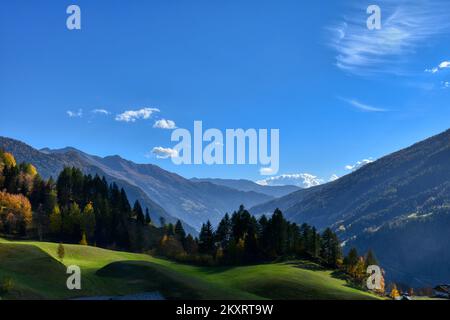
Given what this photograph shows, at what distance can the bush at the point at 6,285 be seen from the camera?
5700 cm

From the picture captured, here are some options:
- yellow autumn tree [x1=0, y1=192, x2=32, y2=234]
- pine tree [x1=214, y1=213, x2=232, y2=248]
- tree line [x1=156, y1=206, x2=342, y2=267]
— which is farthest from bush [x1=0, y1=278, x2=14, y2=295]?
pine tree [x1=214, y1=213, x2=232, y2=248]

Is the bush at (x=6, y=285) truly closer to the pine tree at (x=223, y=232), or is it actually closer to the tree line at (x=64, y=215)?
the tree line at (x=64, y=215)

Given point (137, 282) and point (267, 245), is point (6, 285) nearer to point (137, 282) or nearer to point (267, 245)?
point (137, 282)

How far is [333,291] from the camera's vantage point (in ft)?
295

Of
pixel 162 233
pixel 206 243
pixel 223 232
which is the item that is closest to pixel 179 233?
pixel 162 233

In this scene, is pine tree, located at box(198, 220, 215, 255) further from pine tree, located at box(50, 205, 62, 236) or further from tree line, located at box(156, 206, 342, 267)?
pine tree, located at box(50, 205, 62, 236)

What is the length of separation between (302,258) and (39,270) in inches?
3709

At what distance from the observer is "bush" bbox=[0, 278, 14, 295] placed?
57.0 m

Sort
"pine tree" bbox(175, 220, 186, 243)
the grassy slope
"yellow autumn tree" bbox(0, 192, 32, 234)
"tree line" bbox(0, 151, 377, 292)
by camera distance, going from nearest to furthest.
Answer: the grassy slope, "tree line" bbox(0, 151, 377, 292), "yellow autumn tree" bbox(0, 192, 32, 234), "pine tree" bbox(175, 220, 186, 243)

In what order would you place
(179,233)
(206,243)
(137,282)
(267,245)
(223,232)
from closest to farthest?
1. (137,282)
2. (267,245)
3. (223,232)
4. (206,243)
5. (179,233)

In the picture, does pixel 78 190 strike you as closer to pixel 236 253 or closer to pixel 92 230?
pixel 92 230

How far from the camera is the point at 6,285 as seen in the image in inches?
2276

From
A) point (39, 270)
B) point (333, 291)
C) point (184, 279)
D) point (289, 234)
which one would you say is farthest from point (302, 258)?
point (39, 270)
